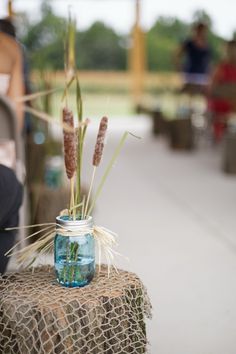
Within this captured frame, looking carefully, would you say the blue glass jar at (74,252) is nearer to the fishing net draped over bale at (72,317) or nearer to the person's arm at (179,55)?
the fishing net draped over bale at (72,317)

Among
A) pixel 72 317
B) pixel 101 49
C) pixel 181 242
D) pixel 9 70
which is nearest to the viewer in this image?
pixel 72 317

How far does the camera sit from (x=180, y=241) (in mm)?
3316

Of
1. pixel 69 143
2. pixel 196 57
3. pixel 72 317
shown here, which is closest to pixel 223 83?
pixel 196 57

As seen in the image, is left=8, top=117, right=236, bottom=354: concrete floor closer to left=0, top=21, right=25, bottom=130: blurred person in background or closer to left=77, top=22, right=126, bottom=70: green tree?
left=0, top=21, right=25, bottom=130: blurred person in background

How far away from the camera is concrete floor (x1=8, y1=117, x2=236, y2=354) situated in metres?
2.21

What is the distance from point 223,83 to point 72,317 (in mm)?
4763

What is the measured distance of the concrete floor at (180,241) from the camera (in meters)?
2.21

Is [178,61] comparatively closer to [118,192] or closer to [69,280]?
[118,192]

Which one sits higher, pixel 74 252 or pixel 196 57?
pixel 196 57

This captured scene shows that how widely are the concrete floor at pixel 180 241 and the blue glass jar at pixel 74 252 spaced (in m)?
0.50

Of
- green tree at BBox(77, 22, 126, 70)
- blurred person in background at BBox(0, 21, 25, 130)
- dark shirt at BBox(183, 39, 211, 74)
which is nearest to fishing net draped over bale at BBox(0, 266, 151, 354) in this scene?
blurred person in background at BBox(0, 21, 25, 130)

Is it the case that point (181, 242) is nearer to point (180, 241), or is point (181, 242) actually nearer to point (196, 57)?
point (180, 241)

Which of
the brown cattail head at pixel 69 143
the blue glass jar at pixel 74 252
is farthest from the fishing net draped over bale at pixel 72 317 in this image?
the brown cattail head at pixel 69 143

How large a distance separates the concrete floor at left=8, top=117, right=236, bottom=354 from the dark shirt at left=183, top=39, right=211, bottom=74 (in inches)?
79.6
